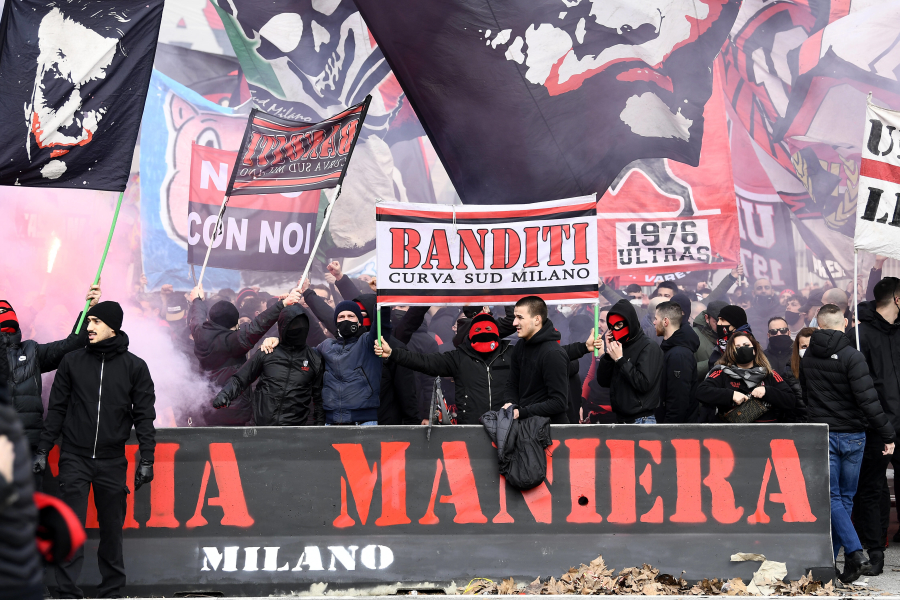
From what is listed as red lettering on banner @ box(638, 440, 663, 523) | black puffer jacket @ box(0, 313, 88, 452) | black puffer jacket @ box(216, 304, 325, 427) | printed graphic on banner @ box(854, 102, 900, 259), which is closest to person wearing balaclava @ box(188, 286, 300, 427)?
black puffer jacket @ box(216, 304, 325, 427)

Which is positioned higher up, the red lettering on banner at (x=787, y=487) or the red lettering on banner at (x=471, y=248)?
the red lettering on banner at (x=471, y=248)

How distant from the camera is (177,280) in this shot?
12.6 meters

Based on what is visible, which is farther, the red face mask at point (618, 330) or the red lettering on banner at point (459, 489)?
the red face mask at point (618, 330)

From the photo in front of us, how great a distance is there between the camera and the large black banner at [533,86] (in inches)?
364

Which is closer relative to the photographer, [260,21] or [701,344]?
[701,344]

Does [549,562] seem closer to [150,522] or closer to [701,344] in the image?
[150,522]

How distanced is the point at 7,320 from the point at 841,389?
6.69 m

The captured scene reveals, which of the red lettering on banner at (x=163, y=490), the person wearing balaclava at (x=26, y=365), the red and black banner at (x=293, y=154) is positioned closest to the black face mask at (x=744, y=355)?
the red and black banner at (x=293, y=154)

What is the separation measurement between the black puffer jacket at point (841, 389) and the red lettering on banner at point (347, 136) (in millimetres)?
4291

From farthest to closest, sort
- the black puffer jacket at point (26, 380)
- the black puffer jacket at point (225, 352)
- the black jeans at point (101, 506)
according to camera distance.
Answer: the black puffer jacket at point (225, 352), the black puffer jacket at point (26, 380), the black jeans at point (101, 506)

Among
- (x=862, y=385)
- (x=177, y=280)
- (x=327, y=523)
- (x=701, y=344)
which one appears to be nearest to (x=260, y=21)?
(x=177, y=280)

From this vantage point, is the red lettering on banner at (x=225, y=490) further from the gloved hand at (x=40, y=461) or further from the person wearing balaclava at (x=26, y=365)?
the person wearing balaclava at (x=26, y=365)

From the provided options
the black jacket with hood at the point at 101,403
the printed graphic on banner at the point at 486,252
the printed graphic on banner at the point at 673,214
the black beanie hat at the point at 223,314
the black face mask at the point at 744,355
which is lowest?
the black jacket with hood at the point at 101,403

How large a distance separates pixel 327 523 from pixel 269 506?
0.44 meters
